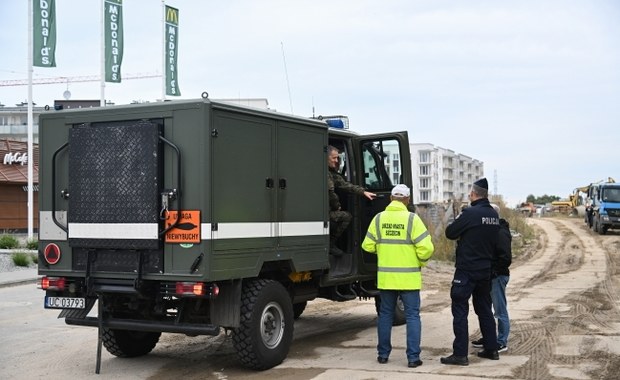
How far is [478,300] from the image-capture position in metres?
8.25

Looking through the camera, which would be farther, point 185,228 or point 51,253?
point 51,253

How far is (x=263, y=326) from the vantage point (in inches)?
310

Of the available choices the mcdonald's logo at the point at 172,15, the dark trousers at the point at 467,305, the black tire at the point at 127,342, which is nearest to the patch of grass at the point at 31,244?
the mcdonald's logo at the point at 172,15

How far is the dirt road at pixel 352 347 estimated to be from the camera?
7.65 m

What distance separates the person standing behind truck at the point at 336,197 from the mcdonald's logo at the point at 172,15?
1723 centimetres

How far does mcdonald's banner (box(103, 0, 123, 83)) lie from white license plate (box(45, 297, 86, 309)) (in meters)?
18.3

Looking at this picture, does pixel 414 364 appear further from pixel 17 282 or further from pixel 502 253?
pixel 17 282

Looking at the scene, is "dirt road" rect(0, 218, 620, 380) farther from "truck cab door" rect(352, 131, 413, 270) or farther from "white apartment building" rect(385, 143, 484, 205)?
"white apartment building" rect(385, 143, 484, 205)

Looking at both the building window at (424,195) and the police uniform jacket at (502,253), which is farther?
the building window at (424,195)

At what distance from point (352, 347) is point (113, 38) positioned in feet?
61.6

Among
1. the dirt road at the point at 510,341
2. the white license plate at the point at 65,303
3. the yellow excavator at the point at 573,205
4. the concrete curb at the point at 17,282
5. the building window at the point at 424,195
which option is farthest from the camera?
the building window at the point at 424,195

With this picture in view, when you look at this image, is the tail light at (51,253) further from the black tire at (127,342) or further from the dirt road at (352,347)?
the dirt road at (352,347)

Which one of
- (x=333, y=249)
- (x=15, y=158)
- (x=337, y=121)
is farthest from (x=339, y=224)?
(x=15, y=158)

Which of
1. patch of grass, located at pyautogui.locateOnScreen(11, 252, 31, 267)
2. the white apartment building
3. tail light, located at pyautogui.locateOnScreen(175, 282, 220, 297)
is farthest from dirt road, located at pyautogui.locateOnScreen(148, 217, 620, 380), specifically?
the white apartment building
